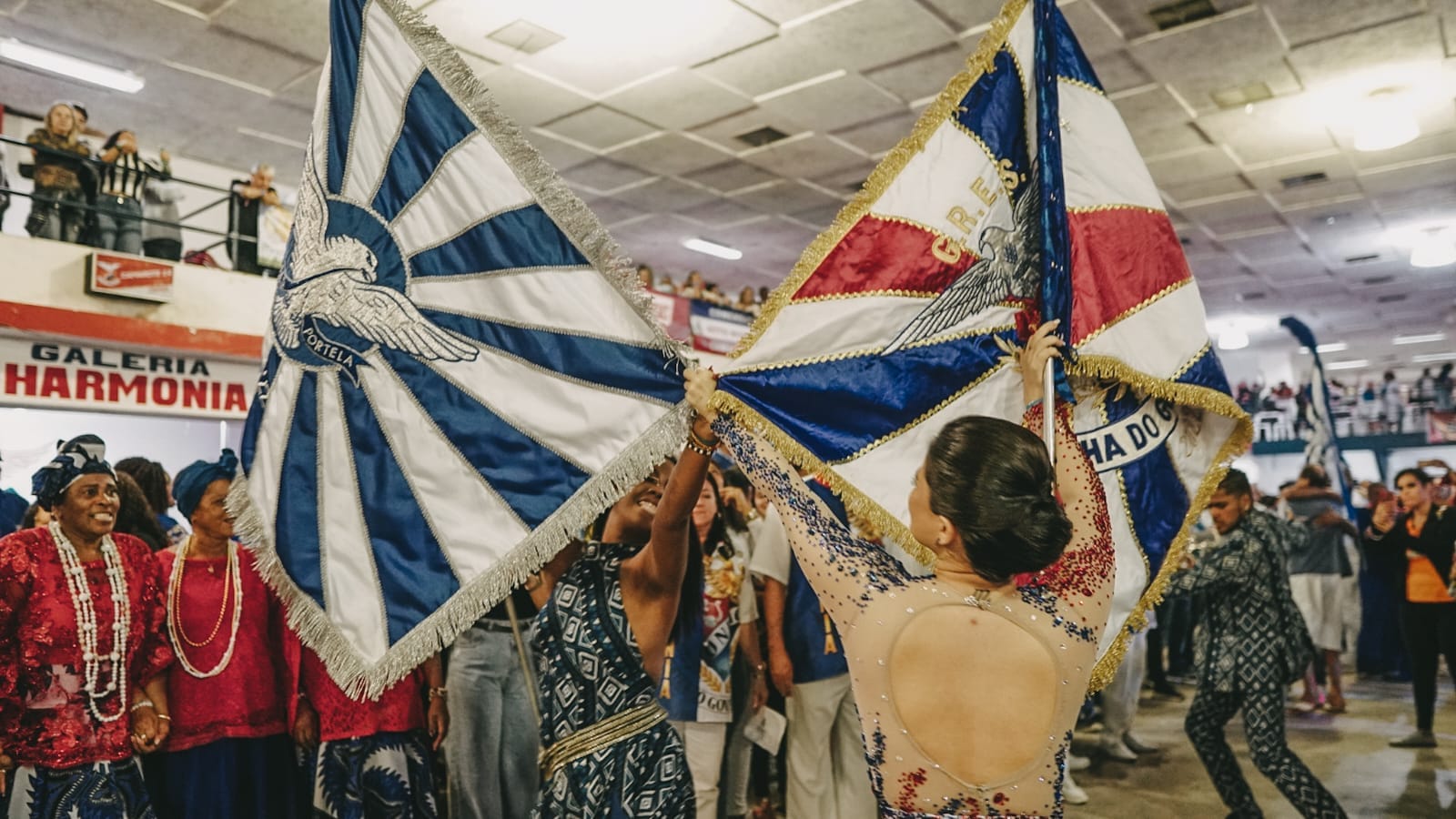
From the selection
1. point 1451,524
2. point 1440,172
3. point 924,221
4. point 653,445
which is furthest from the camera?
point 1440,172

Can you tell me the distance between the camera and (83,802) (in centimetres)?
260

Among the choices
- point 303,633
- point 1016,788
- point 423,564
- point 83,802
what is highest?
point 423,564

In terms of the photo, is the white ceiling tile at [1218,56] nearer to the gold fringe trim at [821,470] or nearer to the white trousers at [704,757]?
the white trousers at [704,757]

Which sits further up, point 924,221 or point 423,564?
point 924,221

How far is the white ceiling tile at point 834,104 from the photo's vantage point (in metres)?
6.45

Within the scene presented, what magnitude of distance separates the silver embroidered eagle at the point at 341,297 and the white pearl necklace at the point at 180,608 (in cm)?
134

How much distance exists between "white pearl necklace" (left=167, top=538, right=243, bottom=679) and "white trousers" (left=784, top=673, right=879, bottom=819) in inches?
82.5

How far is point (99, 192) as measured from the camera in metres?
6.39

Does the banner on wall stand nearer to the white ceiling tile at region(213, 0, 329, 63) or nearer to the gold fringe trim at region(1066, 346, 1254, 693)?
the white ceiling tile at region(213, 0, 329, 63)

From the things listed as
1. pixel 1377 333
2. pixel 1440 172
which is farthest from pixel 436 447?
pixel 1377 333

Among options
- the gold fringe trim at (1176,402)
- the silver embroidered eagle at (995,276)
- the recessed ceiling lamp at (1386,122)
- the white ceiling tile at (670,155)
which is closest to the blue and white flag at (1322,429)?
the recessed ceiling lamp at (1386,122)

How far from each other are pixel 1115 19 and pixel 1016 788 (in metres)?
5.24

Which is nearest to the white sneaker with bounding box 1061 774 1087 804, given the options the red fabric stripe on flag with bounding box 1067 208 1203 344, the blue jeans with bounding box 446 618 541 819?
the blue jeans with bounding box 446 618 541 819

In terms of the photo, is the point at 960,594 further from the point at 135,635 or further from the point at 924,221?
the point at 135,635
